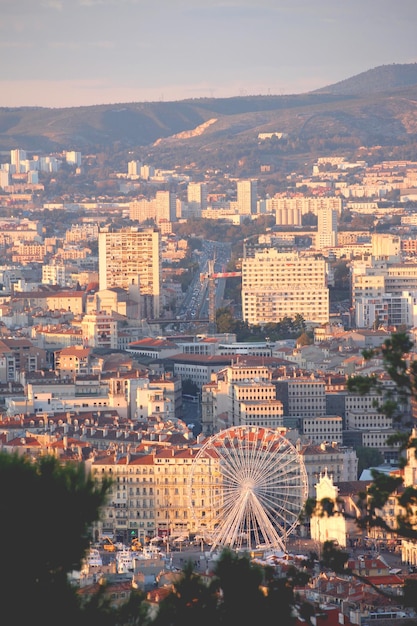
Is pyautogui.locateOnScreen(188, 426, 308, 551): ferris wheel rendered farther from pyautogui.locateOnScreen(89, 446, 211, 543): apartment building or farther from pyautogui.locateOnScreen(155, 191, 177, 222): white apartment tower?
pyautogui.locateOnScreen(155, 191, 177, 222): white apartment tower

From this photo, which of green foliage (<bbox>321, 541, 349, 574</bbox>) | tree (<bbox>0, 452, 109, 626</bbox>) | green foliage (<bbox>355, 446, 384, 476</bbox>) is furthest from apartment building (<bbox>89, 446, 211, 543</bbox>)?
tree (<bbox>0, 452, 109, 626</bbox>)

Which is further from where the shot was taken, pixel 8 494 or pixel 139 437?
pixel 139 437

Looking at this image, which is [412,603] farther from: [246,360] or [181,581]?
[246,360]

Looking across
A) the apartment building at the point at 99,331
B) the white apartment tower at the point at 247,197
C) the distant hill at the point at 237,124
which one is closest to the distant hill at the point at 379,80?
the distant hill at the point at 237,124

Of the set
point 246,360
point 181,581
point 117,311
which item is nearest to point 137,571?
point 181,581

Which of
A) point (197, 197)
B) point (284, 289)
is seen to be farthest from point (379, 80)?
point (284, 289)

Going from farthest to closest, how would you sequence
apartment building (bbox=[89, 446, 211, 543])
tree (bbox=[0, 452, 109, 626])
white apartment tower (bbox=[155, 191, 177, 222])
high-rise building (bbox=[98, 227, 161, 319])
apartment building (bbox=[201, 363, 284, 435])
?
1. white apartment tower (bbox=[155, 191, 177, 222])
2. high-rise building (bbox=[98, 227, 161, 319])
3. apartment building (bbox=[201, 363, 284, 435])
4. apartment building (bbox=[89, 446, 211, 543])
5. tree (bbox=[0, 452, 109, 626])
